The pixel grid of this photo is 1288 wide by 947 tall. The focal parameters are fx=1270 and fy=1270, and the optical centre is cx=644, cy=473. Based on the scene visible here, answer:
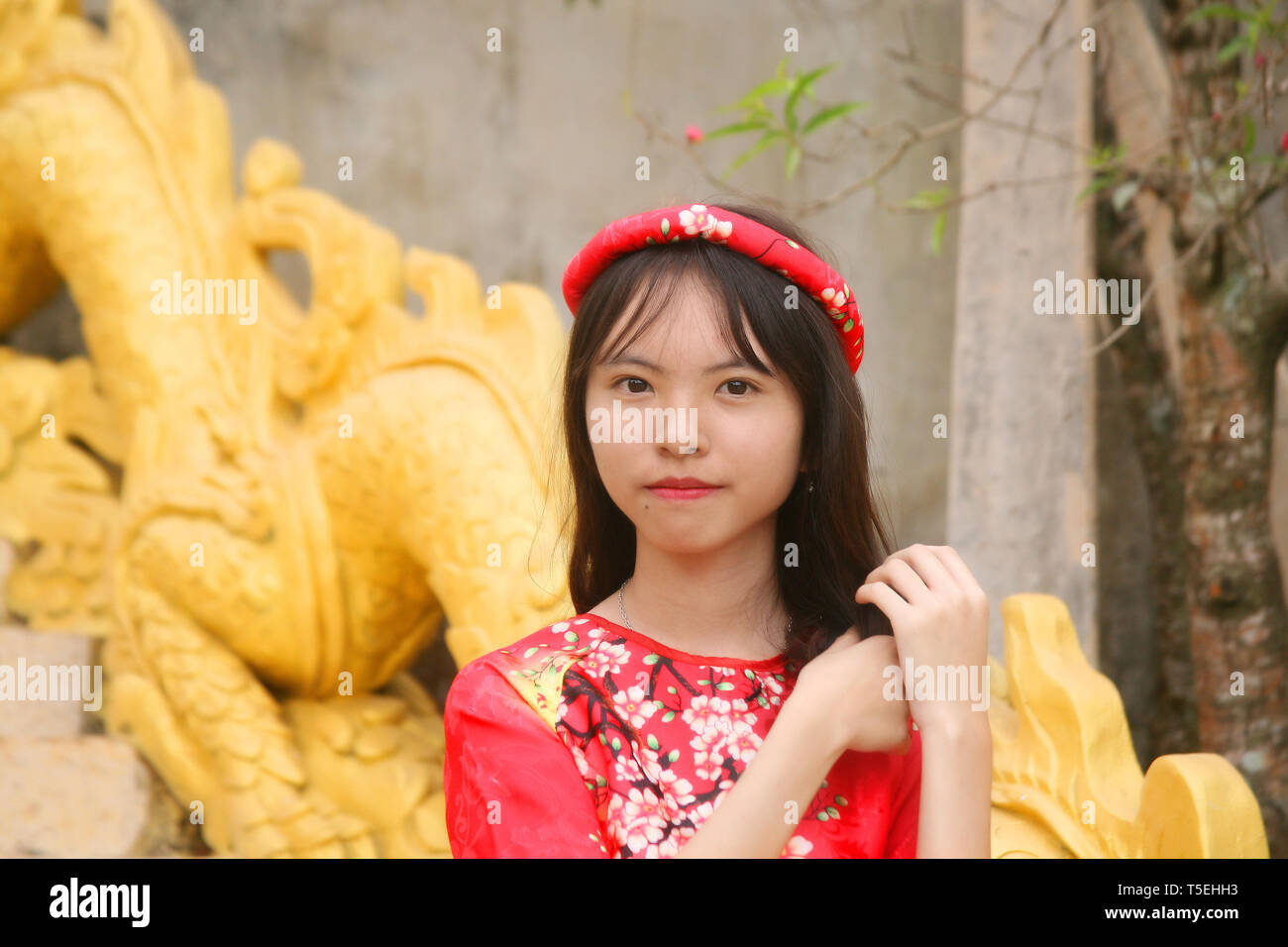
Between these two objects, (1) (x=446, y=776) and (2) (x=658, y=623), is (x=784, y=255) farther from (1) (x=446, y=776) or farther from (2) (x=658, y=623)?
(1) (x=446, y=776)

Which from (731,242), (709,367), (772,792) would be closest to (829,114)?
(731,242)

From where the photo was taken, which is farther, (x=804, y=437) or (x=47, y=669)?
(x=47, y=669)

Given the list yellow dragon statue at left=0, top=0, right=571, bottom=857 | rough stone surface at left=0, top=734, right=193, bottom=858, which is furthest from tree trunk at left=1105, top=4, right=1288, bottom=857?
rough stone surface at left=0, top=734, right=193, bottom=858

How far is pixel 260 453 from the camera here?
8.22ft

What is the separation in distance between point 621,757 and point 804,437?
1.17ft

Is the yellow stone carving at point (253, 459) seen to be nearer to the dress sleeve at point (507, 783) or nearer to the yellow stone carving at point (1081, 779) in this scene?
the yellow stone carving at point (1081, 779)

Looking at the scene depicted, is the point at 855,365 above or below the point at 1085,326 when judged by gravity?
below

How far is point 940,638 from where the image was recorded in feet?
3.73

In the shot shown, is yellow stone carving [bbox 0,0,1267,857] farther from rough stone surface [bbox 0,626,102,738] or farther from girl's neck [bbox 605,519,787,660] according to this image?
girl's neck [bbox 605,519,787,660]

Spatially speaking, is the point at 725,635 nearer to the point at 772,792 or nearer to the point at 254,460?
the point at 772,792

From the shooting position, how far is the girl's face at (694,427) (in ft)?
3.78

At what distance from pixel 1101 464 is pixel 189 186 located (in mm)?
2116
